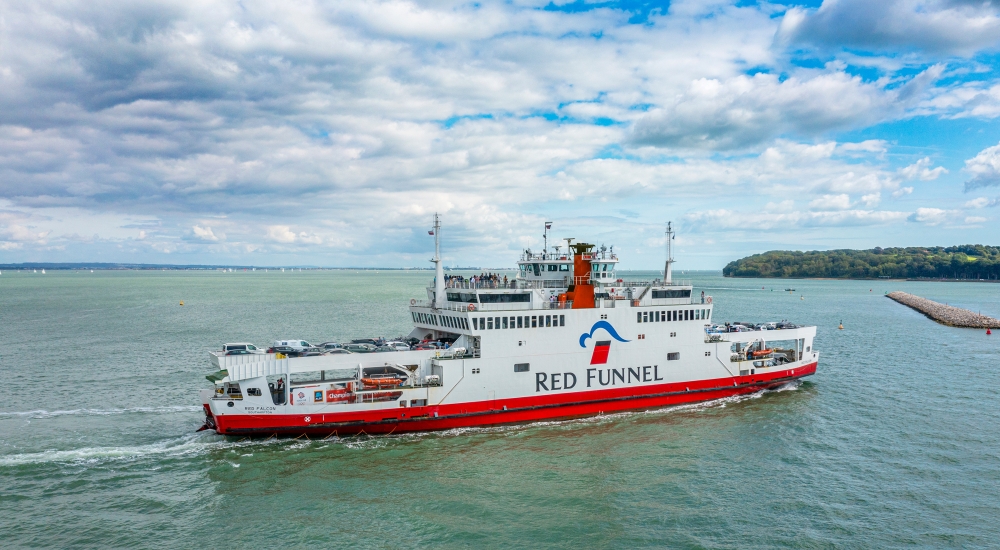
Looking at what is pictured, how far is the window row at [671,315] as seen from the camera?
29828 mm

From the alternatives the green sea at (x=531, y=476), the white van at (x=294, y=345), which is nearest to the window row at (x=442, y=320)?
the green sea at (x=531, y=476)

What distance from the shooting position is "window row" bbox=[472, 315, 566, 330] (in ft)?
87.0

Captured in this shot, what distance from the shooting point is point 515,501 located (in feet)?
63.1

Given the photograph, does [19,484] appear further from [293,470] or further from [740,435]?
[740,435]

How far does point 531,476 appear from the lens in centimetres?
2125

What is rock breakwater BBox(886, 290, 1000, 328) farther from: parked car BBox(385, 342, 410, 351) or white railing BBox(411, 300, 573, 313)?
parked car BBox(385, 342, 410, 351)

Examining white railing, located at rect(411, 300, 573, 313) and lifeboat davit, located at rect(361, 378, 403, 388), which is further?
white railing, located at rect(411, 300, 573, 313)

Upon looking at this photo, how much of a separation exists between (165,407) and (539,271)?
20.2 meters

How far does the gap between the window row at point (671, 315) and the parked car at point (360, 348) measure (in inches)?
515

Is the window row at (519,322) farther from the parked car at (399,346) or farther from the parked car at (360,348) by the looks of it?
the parked car at (360,348)

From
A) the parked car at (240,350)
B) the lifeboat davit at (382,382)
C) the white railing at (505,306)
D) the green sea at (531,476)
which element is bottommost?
the green sea at (531,476)

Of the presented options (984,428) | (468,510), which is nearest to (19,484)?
(468,510)

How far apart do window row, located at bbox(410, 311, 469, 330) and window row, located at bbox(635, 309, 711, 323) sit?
8899 mm

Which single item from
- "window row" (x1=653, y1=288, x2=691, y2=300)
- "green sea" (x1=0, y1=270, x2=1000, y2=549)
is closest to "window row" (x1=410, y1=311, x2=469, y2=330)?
"green sea" (x1=0, y1=270, x2=1000, y2=549)
